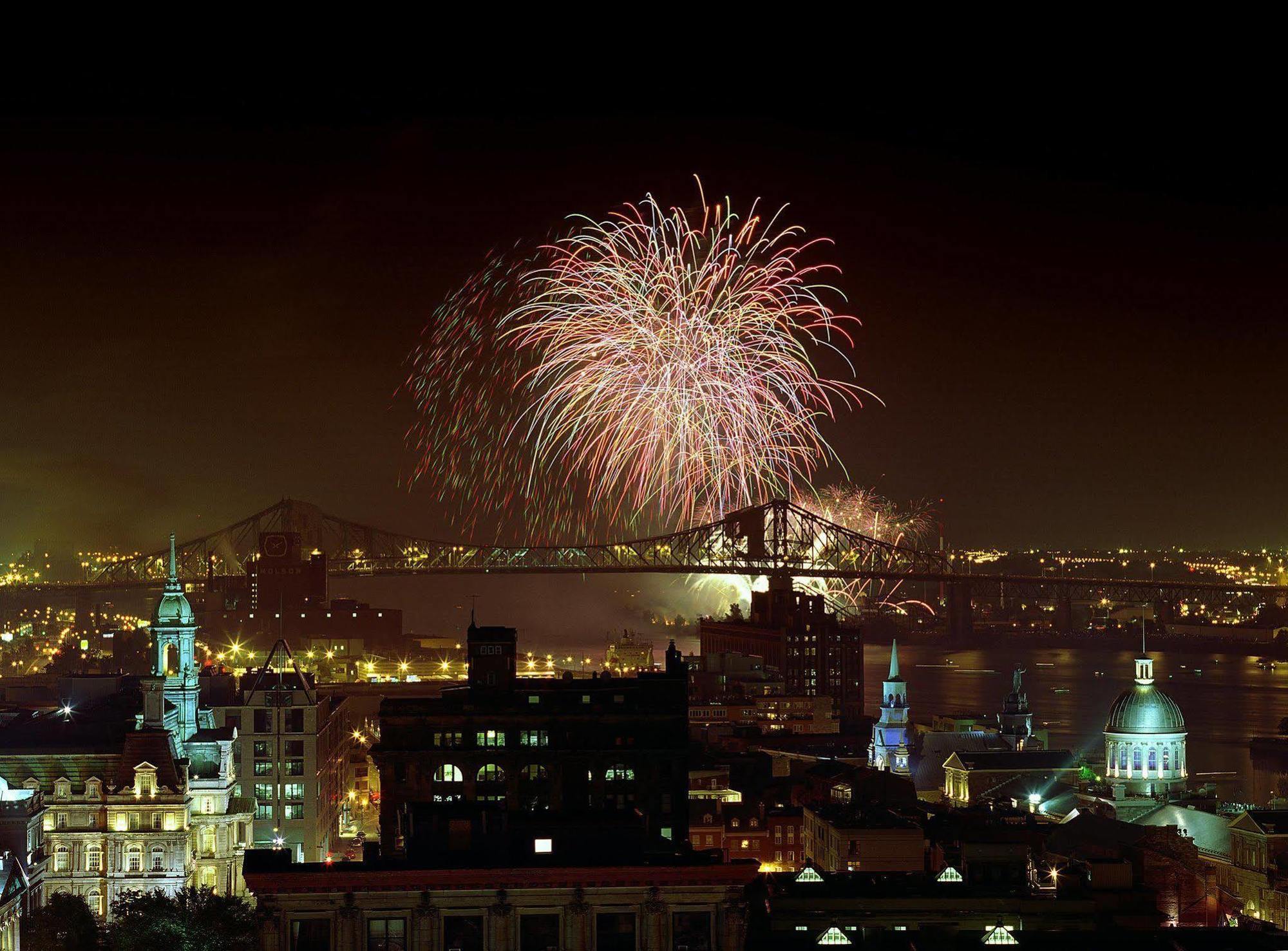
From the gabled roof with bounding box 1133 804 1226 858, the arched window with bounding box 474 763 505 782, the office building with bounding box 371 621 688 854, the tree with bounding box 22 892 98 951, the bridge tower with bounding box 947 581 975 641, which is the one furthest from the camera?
the bridge tower with bounding box 947 581 975 641

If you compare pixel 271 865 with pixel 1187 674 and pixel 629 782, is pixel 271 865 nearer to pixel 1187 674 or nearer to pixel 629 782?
pixel 629 782

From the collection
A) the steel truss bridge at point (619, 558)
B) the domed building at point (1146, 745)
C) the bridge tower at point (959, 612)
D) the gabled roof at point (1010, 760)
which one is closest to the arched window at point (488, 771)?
the domed building at point (1146, 745)

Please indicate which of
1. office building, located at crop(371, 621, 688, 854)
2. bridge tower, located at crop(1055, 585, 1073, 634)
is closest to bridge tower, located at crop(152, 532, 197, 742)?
office building, located at crop(371, 621, 688, 854)

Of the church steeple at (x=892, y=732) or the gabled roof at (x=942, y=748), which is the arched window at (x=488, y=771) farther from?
the church steeple at (x=892, y=732)

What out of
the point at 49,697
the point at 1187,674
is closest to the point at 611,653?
the point at 49,697

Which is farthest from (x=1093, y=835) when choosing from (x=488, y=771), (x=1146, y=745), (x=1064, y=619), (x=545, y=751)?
(x=1064, y=619)

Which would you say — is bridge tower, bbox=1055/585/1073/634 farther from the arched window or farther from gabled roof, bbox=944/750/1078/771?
the arched window

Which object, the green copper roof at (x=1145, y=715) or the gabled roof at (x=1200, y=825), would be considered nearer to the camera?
the gabled roof at (x=1200, y=825)

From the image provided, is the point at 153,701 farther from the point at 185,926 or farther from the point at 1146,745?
the point at 1146,745
